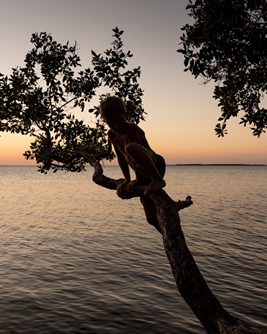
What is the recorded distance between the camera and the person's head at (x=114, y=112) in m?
4.81

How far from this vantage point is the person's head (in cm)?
481

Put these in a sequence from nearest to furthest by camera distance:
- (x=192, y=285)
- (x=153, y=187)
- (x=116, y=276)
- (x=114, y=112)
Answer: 1. (x=192, y=285)
2. (x=153, y=187)
3. (x=114, y=112)
4. (x=116, y=276)

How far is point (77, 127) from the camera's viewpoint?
1136 centimetres

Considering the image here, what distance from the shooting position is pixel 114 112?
4879 millimetres

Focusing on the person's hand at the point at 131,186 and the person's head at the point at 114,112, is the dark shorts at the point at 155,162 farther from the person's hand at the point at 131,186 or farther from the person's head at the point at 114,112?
the person's head at the point at 114,112

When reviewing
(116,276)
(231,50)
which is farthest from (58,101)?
(116,276)

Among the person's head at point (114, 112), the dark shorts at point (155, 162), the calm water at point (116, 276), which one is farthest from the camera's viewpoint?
the calm water at point (116, 276)

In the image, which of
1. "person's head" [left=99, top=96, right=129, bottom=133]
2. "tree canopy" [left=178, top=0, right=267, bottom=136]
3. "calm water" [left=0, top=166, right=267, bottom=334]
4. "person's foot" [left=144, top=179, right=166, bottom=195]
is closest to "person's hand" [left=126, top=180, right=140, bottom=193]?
"person's foot" [left=144, top=179, right=166, bottom=195]

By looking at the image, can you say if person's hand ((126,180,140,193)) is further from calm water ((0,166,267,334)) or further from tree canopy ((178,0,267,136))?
calm water ((0,166,267,334))

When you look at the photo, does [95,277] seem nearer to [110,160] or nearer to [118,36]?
[110,160]

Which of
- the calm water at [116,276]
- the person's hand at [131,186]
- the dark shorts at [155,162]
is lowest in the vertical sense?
the calm water at [116,276]

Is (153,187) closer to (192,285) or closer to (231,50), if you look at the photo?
(192,285)

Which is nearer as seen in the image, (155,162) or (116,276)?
(155,162)

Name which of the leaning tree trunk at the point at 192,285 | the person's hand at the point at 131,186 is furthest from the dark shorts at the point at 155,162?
the leaning tree trunk at the point at 192,285
